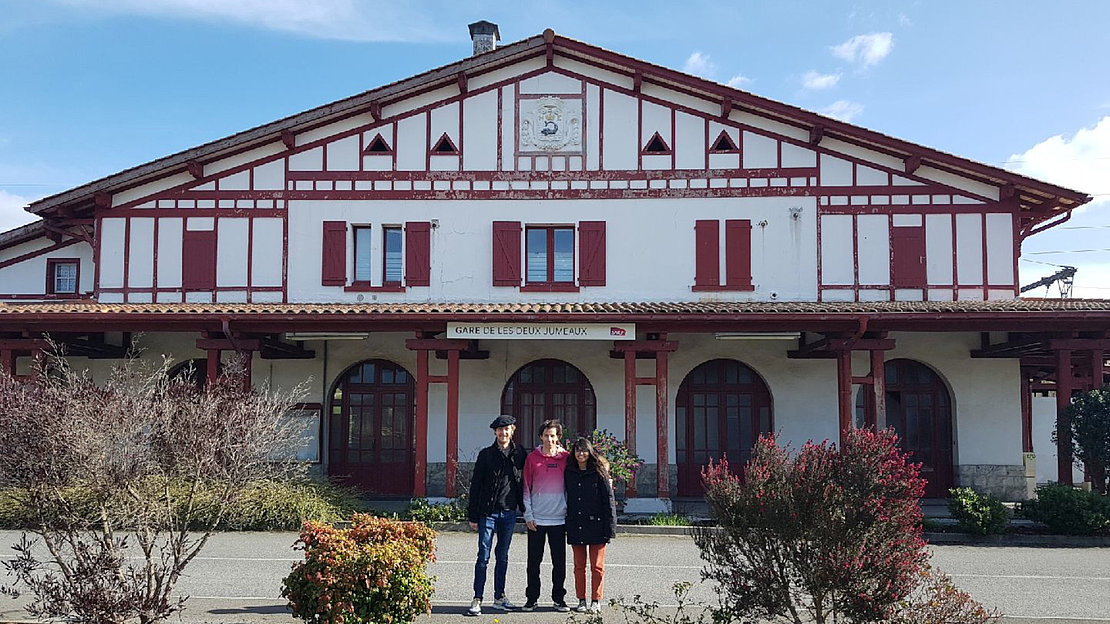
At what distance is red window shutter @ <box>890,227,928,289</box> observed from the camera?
54.9 feet

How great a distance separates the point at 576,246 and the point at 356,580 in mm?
11435

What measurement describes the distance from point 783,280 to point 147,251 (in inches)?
464

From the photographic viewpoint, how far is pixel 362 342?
17234 mm

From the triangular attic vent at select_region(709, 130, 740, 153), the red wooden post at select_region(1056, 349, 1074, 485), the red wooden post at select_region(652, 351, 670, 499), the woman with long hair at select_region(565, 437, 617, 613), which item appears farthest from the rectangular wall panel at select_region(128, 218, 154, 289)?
the red wooden post at select_region(1056, 349, 1074, 485)

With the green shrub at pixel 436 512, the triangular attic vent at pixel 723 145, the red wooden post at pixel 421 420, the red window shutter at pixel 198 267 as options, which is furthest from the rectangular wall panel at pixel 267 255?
the triangular attic vent at pixel 723 145

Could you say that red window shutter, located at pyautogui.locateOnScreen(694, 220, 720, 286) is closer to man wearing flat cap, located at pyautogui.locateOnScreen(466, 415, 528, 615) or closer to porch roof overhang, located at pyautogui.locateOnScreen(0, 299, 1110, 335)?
porch roof overhang, located at pyautogui.locateOnScreen(0, 299, 1110, 335)

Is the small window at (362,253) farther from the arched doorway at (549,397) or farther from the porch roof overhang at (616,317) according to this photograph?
the arched doorway at (549,397)

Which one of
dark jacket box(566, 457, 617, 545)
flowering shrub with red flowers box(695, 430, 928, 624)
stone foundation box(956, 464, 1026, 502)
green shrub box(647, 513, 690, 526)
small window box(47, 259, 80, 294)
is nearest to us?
flowering shrub with red flowers box(695, 430, 928, 624)

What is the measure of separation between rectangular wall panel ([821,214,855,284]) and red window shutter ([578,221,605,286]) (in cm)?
403

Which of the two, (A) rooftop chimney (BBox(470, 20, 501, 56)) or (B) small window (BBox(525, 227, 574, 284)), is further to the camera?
(A) rooftop chimney (BBox(470, 20, 501, 56))

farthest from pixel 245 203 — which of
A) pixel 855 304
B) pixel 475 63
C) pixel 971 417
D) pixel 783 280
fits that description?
pixel 971 417

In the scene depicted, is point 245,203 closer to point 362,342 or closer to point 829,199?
point 362,342

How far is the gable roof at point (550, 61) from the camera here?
1664 cm

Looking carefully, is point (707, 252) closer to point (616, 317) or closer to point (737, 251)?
point (737, 251)
